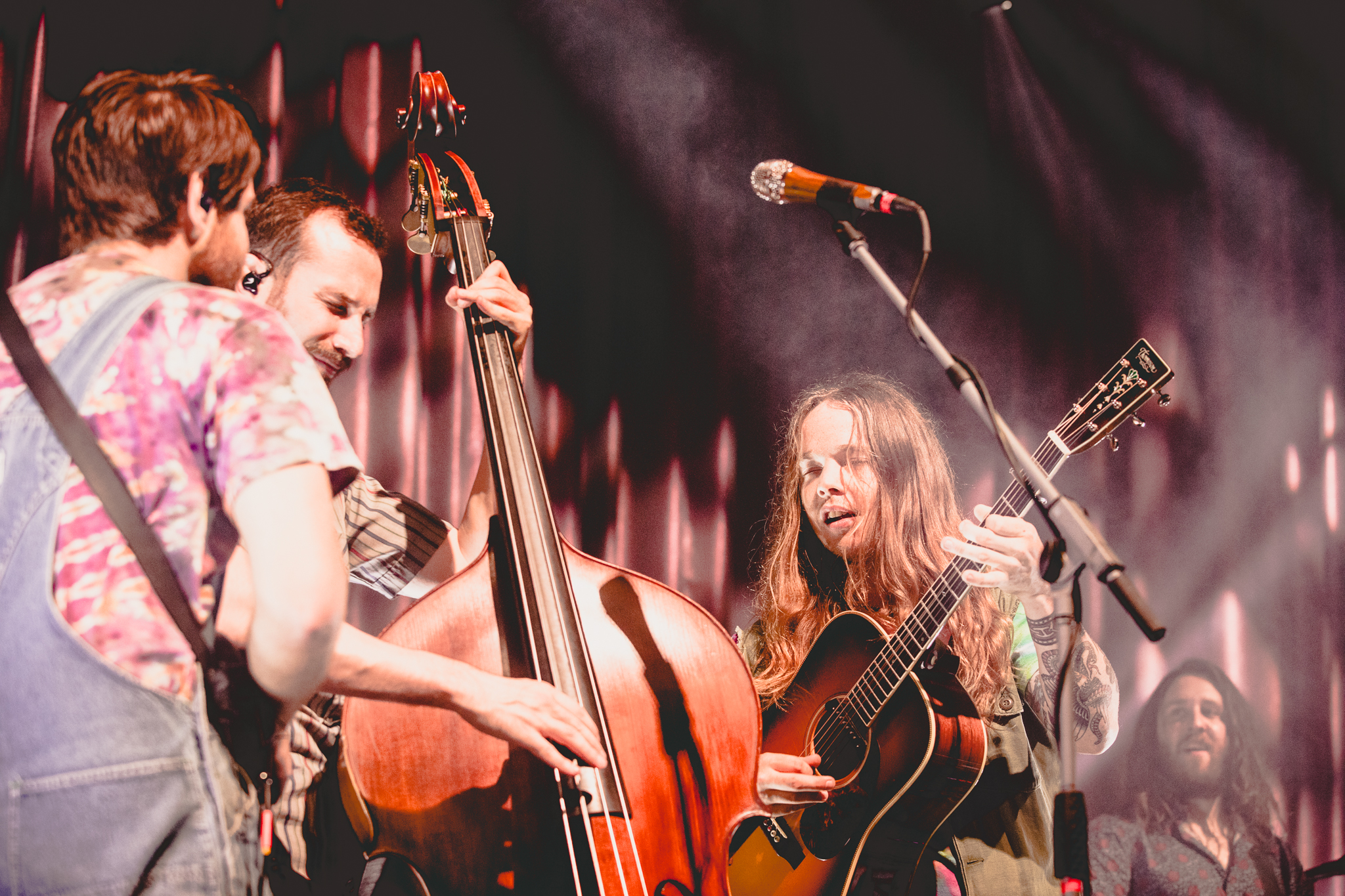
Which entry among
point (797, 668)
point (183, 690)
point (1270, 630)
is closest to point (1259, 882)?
point (1270, 630)

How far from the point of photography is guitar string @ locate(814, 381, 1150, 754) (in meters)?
2.11

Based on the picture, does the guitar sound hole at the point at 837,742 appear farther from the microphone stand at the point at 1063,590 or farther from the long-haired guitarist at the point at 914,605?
the microphone stand at the point at 1063,590

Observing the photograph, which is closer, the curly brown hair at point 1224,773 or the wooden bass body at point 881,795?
the wooden bass body at point 881,795

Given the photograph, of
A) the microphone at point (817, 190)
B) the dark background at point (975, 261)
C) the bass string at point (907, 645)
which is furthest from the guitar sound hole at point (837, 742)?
the microphone at point (817, 190)

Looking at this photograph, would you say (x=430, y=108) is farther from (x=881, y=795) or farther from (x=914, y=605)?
(x=881, y=795)

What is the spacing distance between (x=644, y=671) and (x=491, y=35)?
2.49 m

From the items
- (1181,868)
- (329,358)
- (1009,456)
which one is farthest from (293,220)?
(1181,868)

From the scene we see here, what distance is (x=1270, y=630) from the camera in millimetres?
3375

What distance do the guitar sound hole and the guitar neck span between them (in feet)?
0.09

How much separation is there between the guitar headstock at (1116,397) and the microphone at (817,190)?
678 millimetres

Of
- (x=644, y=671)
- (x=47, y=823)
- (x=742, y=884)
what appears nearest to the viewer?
(x=47, y=823)

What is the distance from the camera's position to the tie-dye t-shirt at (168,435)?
997 mm

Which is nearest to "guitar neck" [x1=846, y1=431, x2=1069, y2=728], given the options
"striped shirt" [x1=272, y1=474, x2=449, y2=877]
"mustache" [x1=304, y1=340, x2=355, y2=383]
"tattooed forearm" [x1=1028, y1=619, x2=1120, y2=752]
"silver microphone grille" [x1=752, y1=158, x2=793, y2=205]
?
"tattooed forearm" [x1=1028, y1=619, x2=1120, y2=752]

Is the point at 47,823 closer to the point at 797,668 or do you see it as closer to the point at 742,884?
the point at 742,884
